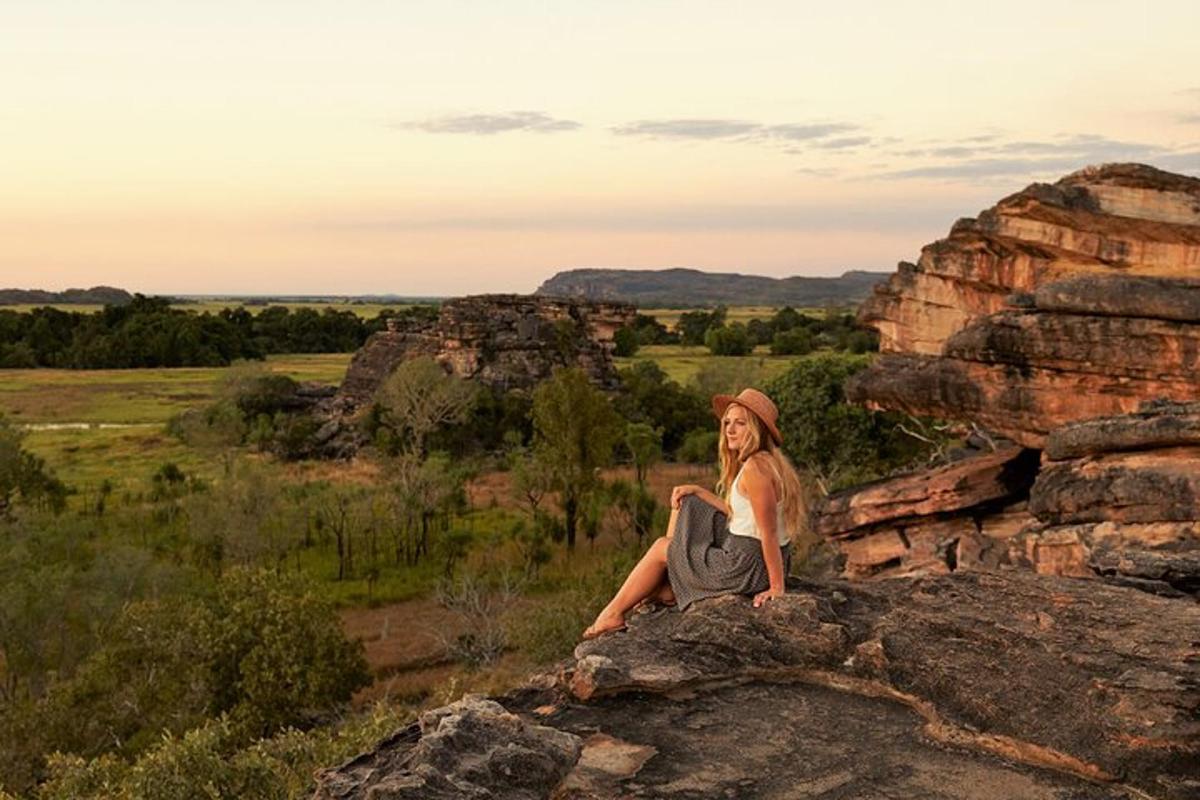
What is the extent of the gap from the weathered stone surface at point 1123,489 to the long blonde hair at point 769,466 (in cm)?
1481

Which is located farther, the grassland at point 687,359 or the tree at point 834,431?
the grassland at point 687,359

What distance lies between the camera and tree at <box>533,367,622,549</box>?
177 ft

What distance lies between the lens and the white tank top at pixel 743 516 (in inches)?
419

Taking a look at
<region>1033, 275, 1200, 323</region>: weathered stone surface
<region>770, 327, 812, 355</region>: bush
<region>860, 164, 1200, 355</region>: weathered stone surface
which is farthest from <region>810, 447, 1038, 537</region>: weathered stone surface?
<region>770, 327, 812, 355</region>: bush

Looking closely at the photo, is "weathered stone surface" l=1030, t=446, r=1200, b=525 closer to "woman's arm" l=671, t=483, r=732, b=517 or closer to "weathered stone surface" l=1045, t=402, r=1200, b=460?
"weathered stone surface" l=1045, t=402, r=1200, b=460

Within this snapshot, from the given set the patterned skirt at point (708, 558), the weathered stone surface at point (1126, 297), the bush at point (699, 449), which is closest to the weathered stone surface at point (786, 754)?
the patterned skirt at point (708, 558)

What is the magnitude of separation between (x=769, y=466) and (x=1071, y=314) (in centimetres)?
2061

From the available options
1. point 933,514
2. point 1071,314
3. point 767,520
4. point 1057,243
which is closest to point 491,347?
point 933,514

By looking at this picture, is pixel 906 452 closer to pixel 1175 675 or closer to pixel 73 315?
pixel 1175 675

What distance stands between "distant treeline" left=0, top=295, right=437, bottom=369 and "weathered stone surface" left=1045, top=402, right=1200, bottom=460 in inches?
4490

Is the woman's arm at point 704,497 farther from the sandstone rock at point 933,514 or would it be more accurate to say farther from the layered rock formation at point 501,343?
the layered rock formation at point 501,343

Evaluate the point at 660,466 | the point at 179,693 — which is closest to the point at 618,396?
the point at 660,466

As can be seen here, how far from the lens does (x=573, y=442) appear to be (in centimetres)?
5391

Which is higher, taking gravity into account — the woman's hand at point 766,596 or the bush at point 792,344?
the woman's hand at point 766,596
